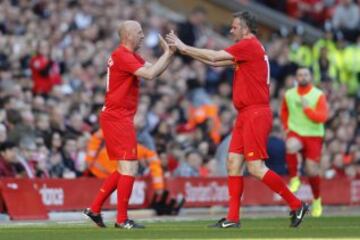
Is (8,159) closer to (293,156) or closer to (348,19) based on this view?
(293,156)

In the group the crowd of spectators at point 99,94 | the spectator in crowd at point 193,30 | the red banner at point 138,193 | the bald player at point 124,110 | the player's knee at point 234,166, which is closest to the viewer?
the bald player at point 124,110

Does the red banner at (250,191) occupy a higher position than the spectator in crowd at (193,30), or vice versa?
the spectator in crowd at (193,30)

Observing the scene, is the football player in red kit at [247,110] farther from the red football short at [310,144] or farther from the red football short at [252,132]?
the red football short at [310,144]

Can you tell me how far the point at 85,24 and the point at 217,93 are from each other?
3583 millimetres

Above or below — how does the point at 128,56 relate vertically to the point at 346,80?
above

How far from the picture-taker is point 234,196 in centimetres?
1792

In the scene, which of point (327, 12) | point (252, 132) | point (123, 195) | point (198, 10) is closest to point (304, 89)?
point (252, 132)

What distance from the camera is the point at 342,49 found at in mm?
35062

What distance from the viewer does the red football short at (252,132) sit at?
17906 millimetres

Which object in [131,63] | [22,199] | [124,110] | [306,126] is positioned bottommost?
[22,199]

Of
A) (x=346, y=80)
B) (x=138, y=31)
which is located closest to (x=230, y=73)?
(x=346, y=80)

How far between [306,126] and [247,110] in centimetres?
518

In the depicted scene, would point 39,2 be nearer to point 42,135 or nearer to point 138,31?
point 42,135

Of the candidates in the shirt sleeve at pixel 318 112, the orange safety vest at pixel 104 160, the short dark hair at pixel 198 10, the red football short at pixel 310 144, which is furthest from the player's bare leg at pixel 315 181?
the short dark hair at pixel 198 10
